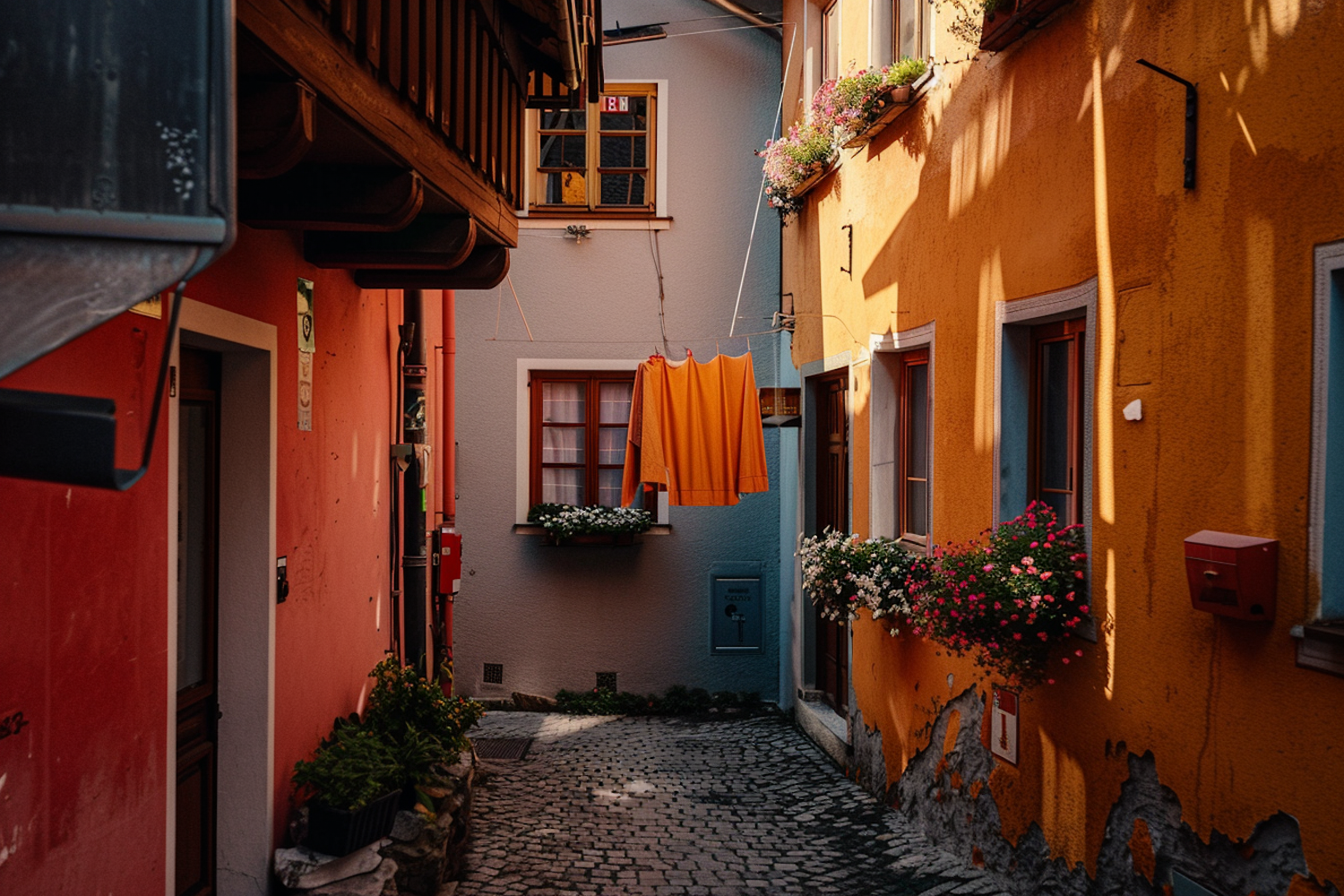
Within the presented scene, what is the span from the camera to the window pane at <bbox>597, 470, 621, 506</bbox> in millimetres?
10695

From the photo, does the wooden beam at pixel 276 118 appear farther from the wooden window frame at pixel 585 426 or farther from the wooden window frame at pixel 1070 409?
the wooden window frame at pixel 585 426

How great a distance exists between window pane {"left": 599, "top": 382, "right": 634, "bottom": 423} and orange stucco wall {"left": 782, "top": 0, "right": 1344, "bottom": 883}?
4.59 m

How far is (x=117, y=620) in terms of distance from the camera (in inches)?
147

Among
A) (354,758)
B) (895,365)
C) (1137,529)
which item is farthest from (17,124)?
(895,365)

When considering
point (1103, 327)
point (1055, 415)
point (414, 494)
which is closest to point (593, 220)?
point (414, 494)

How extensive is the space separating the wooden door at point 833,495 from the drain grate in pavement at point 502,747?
2.43m

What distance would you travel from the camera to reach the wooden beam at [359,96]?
293cm

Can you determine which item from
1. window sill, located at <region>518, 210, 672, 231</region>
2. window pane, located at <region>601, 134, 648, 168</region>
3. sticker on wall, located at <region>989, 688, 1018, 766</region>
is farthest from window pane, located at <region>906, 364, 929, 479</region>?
window pane, located at <region>601, 134, 648, 168</region>

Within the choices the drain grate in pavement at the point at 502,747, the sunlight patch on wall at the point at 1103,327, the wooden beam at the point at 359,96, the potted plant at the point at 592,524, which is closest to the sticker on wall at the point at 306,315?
the wooden beam at the point at 359,96

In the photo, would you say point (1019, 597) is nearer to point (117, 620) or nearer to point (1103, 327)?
point (1103, 327)

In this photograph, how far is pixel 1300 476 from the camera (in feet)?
11.4

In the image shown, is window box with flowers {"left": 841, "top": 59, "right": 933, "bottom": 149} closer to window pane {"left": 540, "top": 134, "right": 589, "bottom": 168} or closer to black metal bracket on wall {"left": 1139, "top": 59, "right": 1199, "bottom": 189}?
black metal bracket on wall {"left": 1139, "top": 59, "right": 1199, "bottom": 189}

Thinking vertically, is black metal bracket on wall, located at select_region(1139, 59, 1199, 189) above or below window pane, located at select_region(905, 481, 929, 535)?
above

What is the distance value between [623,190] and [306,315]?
5.54 metres
